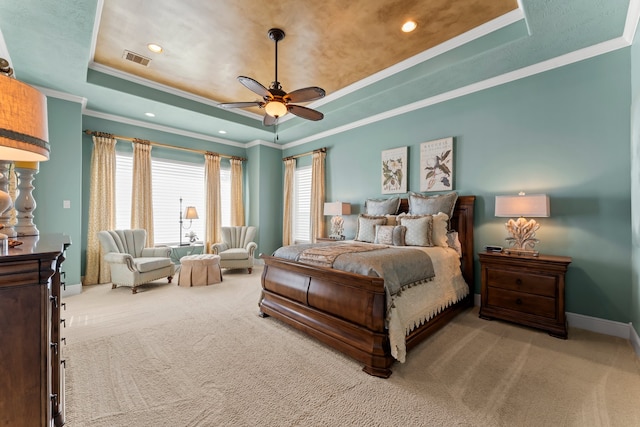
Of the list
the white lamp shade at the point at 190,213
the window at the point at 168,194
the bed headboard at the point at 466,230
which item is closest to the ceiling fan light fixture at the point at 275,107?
the bed headboard at the point at 466,230

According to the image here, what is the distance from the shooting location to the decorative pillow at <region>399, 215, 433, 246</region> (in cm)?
345

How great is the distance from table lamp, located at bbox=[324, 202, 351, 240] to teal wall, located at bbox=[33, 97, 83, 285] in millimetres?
4092

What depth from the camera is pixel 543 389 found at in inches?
75.7

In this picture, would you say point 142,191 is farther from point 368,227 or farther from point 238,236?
point 368,227

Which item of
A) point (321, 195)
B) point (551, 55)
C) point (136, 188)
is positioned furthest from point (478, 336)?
point (136, 188)

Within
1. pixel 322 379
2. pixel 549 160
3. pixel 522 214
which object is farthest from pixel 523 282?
pixel 322 379

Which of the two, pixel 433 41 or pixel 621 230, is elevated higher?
pixel 433 41

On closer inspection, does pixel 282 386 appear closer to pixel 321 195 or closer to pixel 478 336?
pixel 478 336

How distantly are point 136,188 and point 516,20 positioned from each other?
621cm

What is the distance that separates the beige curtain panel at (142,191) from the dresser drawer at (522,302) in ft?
18.9

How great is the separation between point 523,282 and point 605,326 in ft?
2.92

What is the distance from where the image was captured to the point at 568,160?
3074 mm

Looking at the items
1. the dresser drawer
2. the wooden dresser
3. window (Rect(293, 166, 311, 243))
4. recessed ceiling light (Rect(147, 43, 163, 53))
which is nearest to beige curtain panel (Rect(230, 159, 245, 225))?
window (Rect(293, 166, 311, 243))

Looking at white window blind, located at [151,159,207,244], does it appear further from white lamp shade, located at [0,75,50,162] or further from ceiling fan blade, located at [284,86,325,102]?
white lamp shade, located at [0,75,50,162]
